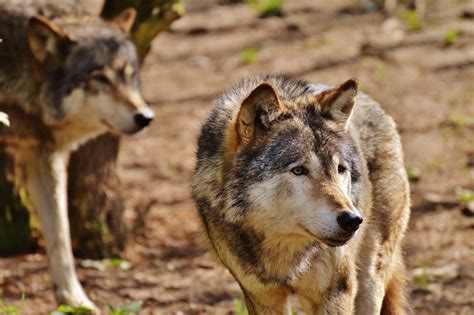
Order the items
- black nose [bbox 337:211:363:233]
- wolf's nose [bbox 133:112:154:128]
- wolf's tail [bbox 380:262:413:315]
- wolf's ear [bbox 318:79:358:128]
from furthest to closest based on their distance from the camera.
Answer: wolf's nose [bbox 133:112:154:128] → wolf's tail [bbox 380:262:413:315] → wolf's ear [bbox 318:79:358:128] → black nose [bbox 337:211:363:233]

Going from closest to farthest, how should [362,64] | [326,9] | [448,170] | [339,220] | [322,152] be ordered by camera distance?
[339,220] < [322,152] < [448,170] < [362,64] < [326,9]

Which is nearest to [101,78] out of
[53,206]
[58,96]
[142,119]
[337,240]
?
[58,96]

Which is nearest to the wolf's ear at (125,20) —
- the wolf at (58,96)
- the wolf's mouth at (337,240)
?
the wolf at (58,96)

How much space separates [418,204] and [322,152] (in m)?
3.89

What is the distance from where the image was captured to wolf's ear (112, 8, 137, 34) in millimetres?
7066

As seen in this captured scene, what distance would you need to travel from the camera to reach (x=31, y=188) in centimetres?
703

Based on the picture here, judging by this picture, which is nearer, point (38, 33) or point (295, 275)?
point (295, 275)

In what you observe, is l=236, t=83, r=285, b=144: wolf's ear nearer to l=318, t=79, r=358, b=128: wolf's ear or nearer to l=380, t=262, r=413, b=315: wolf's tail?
l=318, t=79, r=358, b=128: wolf's ear

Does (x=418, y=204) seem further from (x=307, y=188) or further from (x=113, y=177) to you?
(x=307, y=188)

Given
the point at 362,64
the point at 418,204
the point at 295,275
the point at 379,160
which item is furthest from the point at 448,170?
the point at 295,275

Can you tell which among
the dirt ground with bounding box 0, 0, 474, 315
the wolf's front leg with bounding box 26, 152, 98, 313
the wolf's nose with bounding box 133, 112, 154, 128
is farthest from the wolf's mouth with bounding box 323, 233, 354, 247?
the wolf's front leg with bounding box 26, 152, 98, 313

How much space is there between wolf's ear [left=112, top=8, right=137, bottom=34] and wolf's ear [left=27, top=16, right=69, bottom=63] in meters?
0.47

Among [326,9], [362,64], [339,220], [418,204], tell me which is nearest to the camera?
[339,220]

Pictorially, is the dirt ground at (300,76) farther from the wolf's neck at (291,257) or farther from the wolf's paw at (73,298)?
the wolf's neck at (291,257)
